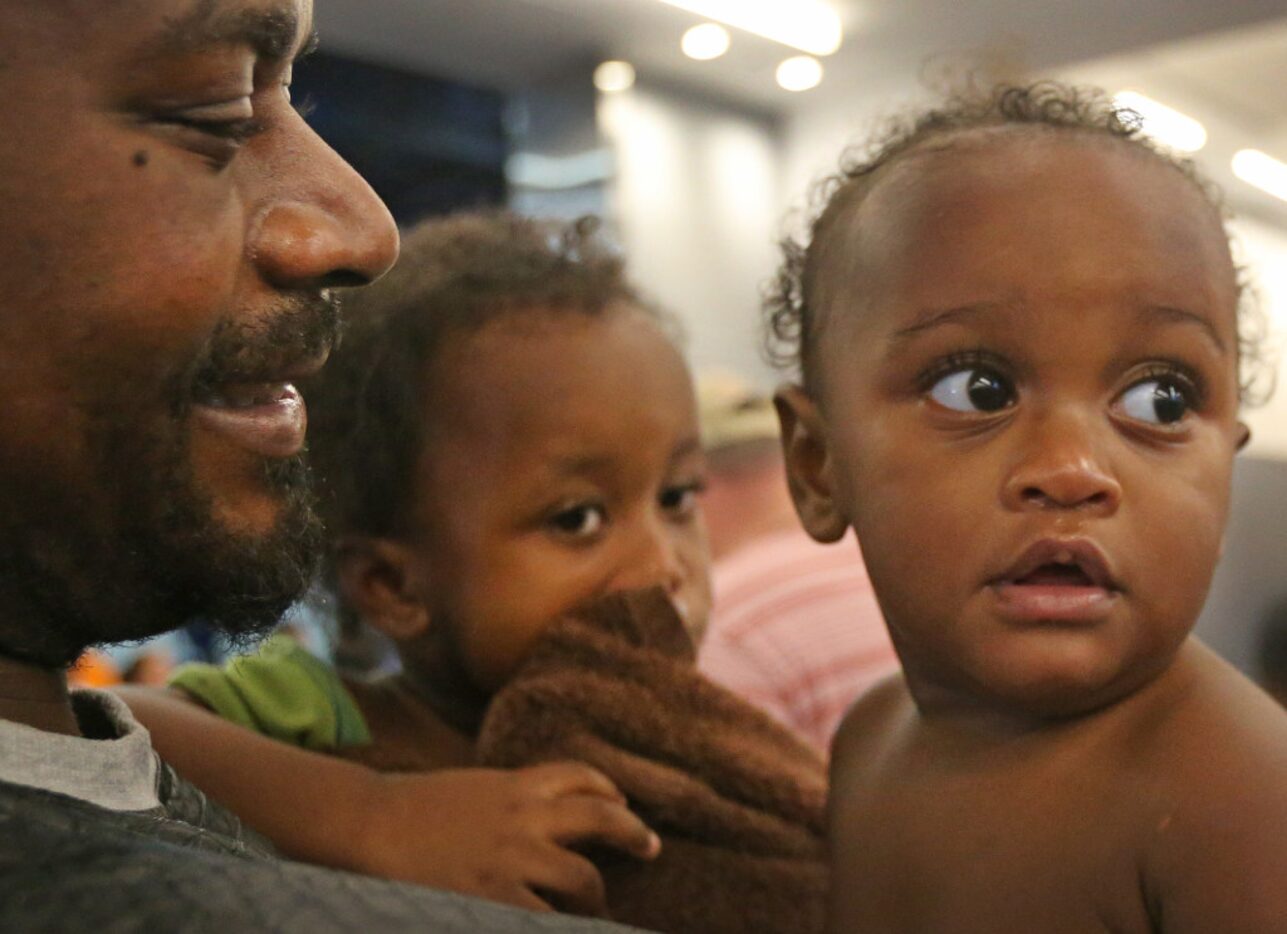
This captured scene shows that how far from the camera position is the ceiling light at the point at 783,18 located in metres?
4.67

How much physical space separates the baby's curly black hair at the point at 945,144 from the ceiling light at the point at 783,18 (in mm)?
3569

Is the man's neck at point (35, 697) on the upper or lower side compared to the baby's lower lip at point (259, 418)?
lower

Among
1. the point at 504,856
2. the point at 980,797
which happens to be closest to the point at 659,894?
the point at 504,856

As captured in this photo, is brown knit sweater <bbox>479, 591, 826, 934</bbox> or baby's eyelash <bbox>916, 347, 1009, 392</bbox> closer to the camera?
baby's eyelash <bbox>916, 347, 1009, 392</bbox>

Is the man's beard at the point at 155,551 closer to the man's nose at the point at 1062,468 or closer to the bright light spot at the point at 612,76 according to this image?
the man's nose at the point at 1062,468

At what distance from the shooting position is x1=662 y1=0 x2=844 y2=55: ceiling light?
184 inches

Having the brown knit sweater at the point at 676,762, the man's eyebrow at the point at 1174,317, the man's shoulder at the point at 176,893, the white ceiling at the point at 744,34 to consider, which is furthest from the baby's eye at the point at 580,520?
the white ceiling at the point at 744,34

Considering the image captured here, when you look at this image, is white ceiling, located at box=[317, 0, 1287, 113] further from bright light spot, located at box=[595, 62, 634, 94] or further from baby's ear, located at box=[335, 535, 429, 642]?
baby's ear, located at box=[335, 535, 429, 642]

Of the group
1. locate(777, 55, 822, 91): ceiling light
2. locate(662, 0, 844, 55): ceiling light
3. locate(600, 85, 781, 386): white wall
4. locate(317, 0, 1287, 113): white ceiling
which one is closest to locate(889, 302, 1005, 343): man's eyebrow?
locate(317, 0, 1287, 113): white ceiling

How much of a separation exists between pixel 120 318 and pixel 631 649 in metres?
0.58

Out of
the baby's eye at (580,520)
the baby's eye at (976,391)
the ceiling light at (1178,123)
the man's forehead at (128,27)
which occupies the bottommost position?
the baby's eye at (580,520)

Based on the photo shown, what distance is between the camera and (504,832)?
105cm

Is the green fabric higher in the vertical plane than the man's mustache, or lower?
lower

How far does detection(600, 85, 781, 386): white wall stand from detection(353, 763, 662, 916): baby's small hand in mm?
4198
